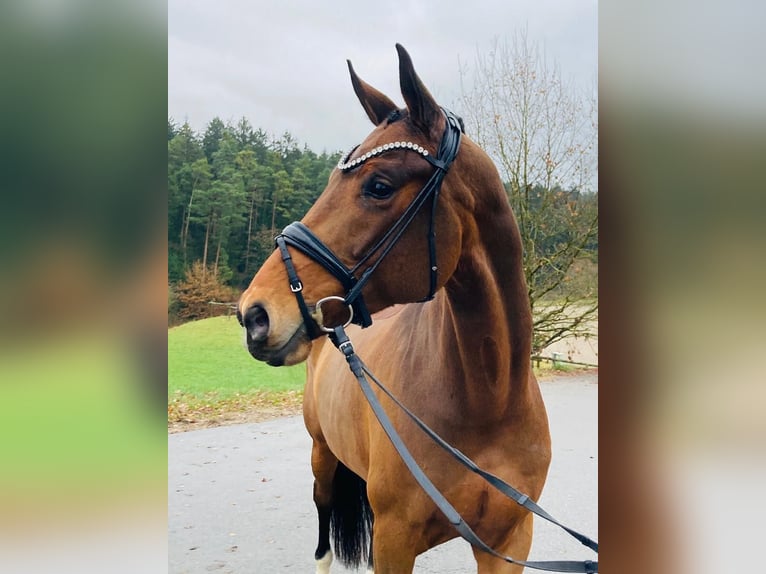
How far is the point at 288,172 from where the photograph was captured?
1221cm

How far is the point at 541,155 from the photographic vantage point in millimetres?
9695

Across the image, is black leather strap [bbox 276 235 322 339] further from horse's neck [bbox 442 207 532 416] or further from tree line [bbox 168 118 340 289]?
tree line [bbox 168 118 340 289]

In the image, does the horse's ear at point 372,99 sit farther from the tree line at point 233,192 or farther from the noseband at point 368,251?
the tree line at point 233,192

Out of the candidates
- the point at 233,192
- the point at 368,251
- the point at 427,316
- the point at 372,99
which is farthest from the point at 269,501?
the point at 233,192

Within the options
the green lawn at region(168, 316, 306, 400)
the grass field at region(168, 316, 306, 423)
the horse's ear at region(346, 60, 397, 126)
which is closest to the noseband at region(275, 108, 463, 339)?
the horse's ear at region(346, 60, 397, 126)

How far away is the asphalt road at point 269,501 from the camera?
3994mm

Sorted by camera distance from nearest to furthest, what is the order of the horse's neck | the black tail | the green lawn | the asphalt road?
the horse's neck → the black tail → the asphalt road → the green lawn

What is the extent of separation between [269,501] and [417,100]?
465 centimetres

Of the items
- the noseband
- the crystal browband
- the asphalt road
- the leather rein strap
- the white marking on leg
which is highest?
the crystal browband

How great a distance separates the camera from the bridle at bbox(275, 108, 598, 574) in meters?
1.49

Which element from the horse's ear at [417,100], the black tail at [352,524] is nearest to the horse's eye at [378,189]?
the horse's ear at [417,100]
